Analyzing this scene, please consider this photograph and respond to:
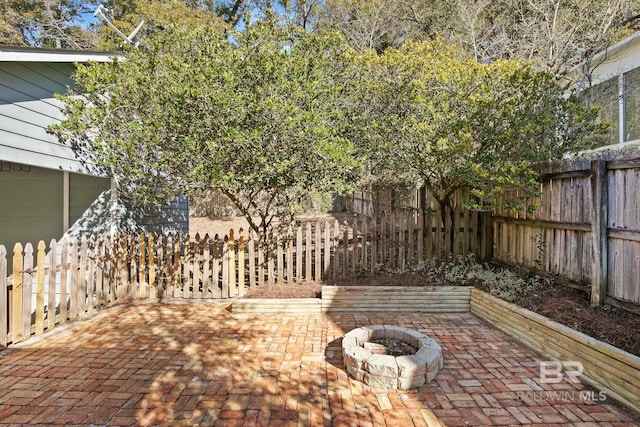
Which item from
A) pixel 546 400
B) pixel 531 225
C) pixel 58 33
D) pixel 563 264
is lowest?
pixel 546 400

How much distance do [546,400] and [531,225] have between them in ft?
10.2

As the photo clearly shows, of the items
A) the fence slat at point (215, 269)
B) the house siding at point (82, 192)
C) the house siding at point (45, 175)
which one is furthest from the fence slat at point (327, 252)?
the house siding at point (82, 192)

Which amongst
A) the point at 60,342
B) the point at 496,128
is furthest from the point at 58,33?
the point at 496,128

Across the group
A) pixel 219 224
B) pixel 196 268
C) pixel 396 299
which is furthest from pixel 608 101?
pixel 219 224

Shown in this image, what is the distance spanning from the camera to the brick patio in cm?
265

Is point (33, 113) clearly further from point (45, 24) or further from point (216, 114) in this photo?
point (45, 24)

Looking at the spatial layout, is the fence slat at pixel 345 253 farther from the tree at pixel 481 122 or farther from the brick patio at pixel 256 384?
the tree at pixel 481 122

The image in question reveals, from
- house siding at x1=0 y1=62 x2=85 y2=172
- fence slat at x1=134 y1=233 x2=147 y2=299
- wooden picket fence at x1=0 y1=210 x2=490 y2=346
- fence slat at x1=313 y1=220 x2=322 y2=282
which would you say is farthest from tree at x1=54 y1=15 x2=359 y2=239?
wooden picket fence at x1=0 y1=210 x2=490 y2=346

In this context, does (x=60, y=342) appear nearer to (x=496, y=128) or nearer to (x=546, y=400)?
(x=546, y=400)

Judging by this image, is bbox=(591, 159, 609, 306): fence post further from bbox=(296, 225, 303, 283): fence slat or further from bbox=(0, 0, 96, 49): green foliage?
bbox=(0, 0, 96, 49): green foliage

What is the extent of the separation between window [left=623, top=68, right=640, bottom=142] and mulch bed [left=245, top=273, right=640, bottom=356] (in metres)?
6.04

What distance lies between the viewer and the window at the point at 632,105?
25.7 ft

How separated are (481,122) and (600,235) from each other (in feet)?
7.26

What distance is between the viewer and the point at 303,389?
9.91ft
